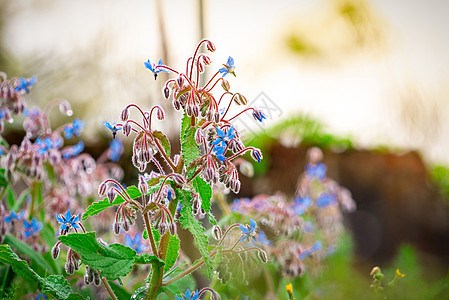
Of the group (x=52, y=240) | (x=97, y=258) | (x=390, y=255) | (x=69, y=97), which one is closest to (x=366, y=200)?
(x=390, y=255)

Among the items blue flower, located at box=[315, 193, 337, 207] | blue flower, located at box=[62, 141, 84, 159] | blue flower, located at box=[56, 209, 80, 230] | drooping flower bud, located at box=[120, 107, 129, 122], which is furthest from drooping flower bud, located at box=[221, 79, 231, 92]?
blue flower, located at box=[315, 193, 337, 207]

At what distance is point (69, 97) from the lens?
5297 millimetres

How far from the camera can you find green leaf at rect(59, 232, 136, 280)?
1.06 meters

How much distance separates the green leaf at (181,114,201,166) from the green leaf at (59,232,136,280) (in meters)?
0.24

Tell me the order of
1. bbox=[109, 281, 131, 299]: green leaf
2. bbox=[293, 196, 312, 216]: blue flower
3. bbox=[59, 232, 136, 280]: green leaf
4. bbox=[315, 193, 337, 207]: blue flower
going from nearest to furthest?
bbox=[59, 232, 136, 280]: green leaf → bbox=[109, 281, 131, 299]: green leaf → bbox=[293, 196, 312, 216]: blue flower → bbox=[315, 193, 337, 207]: blue flower

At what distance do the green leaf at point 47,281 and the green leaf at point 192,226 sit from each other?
0.34 metres

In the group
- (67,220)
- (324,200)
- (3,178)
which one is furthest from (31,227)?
(324,200)

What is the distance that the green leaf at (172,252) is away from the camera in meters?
1.23

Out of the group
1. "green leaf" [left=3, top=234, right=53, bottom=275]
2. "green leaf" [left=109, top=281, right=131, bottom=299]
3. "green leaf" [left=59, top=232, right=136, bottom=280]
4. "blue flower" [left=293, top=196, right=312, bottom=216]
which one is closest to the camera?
"green leaf" [left=59, top=232, right=136, bottom=280]

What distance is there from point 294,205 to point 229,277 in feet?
2.71

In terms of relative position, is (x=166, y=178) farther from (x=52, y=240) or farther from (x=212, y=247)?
(x=52, y=240)

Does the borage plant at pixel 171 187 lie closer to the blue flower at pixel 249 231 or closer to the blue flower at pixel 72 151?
the blue flower at pixel 249 231

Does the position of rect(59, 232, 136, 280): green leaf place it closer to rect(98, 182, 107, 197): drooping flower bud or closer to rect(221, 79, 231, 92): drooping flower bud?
rect(98, 182, 107, 197): drooping flower bud

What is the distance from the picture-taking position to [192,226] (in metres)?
1.11
